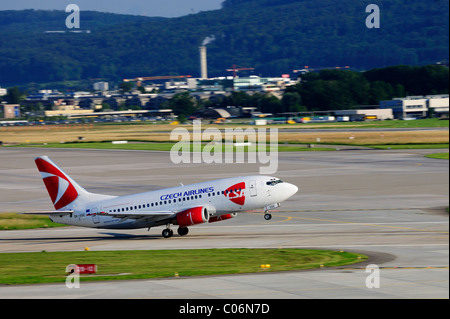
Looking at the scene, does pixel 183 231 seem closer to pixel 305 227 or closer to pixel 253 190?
pixel 253 190

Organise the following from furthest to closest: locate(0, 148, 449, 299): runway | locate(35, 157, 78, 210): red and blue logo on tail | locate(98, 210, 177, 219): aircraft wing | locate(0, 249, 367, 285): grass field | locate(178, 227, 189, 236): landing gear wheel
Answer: locate(35, 157, 78, 210): red and blue logo on tail < locate(178, 227, 189, 236): landing gear wheel < locate(98, 210, 177, 219): aircraft wing < locate(0, 249, 367, 285): grass field < locate(0, 148, 449, 299): runway

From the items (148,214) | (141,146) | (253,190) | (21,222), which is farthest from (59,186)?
(141,146)

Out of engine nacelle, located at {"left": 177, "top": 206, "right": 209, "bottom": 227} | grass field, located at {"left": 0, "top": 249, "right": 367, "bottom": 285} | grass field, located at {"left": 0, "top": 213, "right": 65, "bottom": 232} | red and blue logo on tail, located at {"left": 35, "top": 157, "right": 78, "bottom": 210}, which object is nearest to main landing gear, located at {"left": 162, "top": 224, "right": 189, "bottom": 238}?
engine nacelle, located at {"left": 177, "top": 206, "right": 209, "bottom": 227}

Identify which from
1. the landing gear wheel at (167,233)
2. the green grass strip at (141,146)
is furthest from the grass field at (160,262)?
the green grass strip at (141,146)

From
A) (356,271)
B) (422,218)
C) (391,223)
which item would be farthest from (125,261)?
(422,218)

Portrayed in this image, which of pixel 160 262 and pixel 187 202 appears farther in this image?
pixel 187 202

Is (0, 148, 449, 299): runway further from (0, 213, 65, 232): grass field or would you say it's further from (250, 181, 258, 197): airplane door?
(250, 181, 258, 197): airplane door

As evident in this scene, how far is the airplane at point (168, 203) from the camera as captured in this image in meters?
57.0

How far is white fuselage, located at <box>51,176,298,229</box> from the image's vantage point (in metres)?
57.0

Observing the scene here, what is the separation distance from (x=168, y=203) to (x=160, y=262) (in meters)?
14.2

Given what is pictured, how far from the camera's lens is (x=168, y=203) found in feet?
192

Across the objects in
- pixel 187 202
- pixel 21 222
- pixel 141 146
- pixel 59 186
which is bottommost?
pixel 21 222

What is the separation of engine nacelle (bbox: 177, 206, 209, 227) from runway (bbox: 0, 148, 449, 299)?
1587 millimetres

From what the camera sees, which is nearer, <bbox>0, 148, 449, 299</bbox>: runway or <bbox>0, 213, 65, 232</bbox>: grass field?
<bbox>0, 148, 449, 299</bbox>: runway
